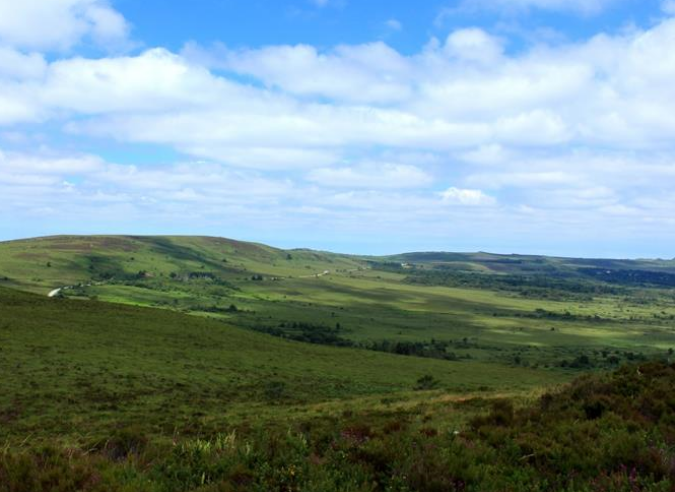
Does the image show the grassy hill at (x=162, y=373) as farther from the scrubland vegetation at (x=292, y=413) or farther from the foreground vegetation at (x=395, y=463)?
the foreground vegetation at (x=395, y=463)

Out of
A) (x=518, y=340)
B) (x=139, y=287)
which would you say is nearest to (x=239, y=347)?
(x=518, y=340)

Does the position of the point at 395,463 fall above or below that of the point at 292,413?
above

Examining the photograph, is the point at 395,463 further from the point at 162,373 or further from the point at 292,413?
the point at 162,373

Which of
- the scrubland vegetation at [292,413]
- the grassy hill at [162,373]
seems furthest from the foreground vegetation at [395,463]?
the grassy hill at [162,373]

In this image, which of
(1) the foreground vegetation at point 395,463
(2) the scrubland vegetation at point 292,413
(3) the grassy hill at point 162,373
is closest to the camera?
(1) the foreground vegetation at point 395,463

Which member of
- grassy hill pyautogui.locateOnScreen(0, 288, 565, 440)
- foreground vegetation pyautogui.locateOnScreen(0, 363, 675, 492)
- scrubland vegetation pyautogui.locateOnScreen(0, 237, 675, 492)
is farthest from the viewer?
→ grassy hill pyautogui.locateOnScreen(0, 288, 565, 440)

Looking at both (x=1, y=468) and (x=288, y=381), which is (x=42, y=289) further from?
(x=1, y=468)

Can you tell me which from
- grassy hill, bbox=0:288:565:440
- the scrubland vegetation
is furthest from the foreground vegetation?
grassy hill, bbox=0:288:565:440

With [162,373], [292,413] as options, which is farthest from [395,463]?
[162,373]

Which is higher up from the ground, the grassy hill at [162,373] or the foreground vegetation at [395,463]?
the foreground vegetation at [395,463]

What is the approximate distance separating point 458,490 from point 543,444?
3548 millimetres

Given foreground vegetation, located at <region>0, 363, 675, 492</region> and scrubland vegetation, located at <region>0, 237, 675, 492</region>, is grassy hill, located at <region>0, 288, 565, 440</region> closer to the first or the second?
scrubland vegetation, located at <region>0, 237, 675, 492</region>

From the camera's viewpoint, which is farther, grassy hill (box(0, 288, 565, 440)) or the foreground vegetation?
grassy hill (box(0, 288, 565, 440))

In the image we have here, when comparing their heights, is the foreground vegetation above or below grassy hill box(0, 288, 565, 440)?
above
